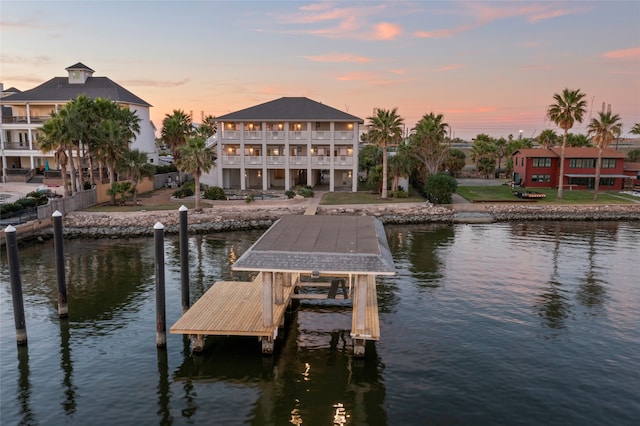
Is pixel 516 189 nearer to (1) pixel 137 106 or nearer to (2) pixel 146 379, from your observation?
(1) pixel 137 106

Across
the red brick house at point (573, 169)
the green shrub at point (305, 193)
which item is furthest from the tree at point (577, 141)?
the green shrub at point (305, 193)

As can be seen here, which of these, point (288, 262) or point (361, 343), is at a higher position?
point (288, 262)

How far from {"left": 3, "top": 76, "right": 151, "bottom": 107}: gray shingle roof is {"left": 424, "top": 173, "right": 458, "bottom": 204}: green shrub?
44.5 metres

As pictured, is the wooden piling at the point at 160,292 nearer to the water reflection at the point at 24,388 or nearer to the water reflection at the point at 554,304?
the water reflection at the point at 24,388

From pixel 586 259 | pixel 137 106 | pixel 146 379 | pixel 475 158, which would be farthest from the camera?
pixel 475 158

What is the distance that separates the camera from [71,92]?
71.2 metres

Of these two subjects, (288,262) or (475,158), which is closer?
(288,262)

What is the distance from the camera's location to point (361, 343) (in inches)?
758

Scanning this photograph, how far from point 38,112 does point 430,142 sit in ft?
187

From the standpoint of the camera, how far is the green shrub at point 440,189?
57500 mm

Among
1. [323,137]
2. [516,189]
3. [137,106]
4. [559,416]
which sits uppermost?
[137,106]

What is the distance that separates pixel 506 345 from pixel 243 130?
50607mm

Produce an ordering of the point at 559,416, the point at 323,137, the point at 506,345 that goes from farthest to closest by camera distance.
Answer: the point at 323,137
the point at 506,345
the point at 559,416

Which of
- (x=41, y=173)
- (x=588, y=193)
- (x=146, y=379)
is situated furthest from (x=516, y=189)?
(x=41, y=173)
